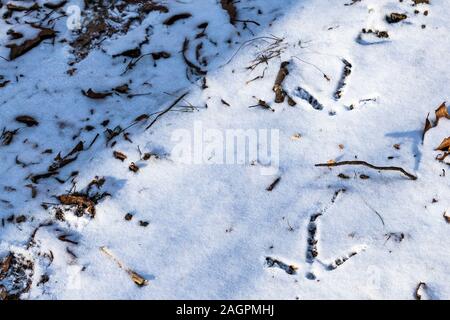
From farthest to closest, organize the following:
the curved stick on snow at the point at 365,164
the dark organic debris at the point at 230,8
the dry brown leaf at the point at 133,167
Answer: the dark organic debris at the point at 230,8
the dry brown leaf at the point at 133,167
the curved stick on snow at the point at 365,164

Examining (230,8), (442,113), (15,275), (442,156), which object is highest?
(230,8)

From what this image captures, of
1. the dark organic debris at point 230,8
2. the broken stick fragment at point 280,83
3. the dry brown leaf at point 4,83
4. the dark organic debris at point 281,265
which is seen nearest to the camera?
the dark organic debris at point 281,265

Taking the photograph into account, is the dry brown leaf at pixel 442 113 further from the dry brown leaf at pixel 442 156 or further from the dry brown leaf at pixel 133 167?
the dry brown leaf at pixel 133 167

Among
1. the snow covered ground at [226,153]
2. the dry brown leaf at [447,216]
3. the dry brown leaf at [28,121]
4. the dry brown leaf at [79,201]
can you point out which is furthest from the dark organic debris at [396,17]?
the dry brown leaf at [28,121]

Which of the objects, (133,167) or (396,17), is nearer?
(133,167)

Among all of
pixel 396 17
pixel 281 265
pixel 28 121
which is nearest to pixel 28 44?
pixel 28 121

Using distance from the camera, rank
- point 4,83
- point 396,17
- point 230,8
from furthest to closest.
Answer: point 230,8
point 4,83
point 396,17

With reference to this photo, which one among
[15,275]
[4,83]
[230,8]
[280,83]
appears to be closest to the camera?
[15,275]

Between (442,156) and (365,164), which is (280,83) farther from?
(442,156)
